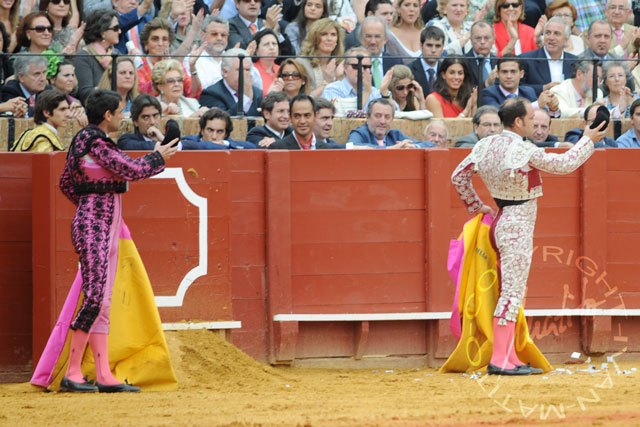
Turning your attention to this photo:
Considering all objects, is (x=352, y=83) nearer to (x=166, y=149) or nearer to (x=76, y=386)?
(x=166, y=149)

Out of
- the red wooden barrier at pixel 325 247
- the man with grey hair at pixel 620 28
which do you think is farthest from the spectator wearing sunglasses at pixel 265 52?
the man with grey hair at pixel 620 28

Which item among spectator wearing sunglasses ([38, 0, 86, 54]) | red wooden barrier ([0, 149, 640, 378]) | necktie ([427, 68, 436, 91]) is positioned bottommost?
red wooden barrier ([0, 149, 640, 378])

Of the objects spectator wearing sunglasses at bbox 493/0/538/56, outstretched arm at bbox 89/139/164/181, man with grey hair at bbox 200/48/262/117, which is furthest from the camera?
spectator wearing sunglasses at bbox 493/0/538/56

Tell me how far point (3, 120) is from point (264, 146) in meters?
1.87

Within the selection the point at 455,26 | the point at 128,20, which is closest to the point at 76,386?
the point at 128,20

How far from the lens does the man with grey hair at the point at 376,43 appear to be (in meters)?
9.80

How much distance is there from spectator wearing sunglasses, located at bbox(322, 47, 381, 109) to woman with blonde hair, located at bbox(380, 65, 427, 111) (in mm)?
125

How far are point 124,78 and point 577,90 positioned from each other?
390cm

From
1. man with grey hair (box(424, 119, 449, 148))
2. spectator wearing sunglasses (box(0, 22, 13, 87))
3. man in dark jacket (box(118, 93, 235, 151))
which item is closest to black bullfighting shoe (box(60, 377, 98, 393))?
man in dark jacket (box(118, 93, 235, 151))

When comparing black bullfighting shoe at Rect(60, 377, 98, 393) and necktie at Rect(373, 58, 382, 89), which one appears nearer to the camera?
black bullfighting shoe at Rect(60, 377, 98, 393)

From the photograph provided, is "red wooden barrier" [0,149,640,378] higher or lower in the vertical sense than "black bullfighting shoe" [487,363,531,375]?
higher

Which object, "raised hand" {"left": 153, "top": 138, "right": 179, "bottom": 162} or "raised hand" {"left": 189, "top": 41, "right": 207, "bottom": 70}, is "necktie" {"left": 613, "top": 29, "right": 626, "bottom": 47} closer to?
"raised hand" {"left": 189, "top": 41, "right": 207, "bottom": 70}

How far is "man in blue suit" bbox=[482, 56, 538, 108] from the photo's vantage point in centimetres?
954

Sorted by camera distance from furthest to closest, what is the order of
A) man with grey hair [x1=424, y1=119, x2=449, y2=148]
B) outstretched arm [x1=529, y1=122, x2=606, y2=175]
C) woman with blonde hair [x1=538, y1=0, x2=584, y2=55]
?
woman with blonde hair [x1=538, y1=0, x2=584, y2=55] → man with grey hair [x1=424, y1=119, x2=449, y2=148] → outstretched arm [x1=529, y1=122, x2=606, y2=175]
